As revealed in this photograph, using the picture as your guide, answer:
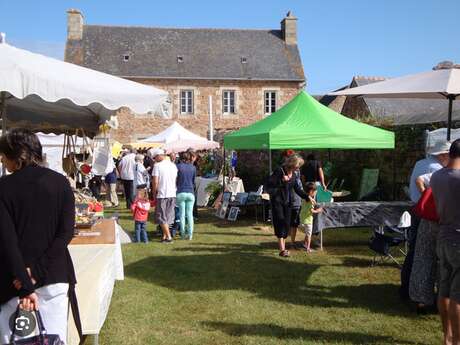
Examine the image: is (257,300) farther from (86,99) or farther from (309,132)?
(309,132)

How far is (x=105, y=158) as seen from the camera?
9797mm

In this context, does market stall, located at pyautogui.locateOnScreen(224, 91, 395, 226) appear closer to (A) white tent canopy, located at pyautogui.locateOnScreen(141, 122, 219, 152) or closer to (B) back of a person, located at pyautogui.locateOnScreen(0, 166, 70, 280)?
(B) back of a person, located at pyautogui.locateOnScreen(0, 166, 70, 280)

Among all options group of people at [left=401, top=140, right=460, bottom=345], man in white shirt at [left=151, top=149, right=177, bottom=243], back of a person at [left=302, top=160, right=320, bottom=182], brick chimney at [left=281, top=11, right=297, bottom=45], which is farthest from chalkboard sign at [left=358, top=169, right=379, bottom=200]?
brick chimney at [left=281, top=11, right=297, bottom=45]

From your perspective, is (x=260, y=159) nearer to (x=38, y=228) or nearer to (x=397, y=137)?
(x=397, y=137)

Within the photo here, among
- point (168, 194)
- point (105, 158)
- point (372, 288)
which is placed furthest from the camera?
point (105, 158)

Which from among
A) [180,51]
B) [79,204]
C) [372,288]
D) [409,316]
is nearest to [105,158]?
[79,204]

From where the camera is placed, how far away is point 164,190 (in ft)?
27.8

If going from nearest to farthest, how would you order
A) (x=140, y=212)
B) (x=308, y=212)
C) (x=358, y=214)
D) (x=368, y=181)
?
1. (x=358, y=214)
2. (x=308, y=212)
3. (x=140, y=212)
4. (x=368, y=181)

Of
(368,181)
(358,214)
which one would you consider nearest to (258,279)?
(358,214)

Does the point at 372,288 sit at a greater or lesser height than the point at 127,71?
lesser

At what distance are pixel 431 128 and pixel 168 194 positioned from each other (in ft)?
19.2

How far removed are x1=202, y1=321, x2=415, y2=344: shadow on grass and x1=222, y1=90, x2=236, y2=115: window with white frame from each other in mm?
26067

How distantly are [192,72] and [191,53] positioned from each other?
2.04 metres

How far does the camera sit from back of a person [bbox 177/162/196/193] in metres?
8.70
